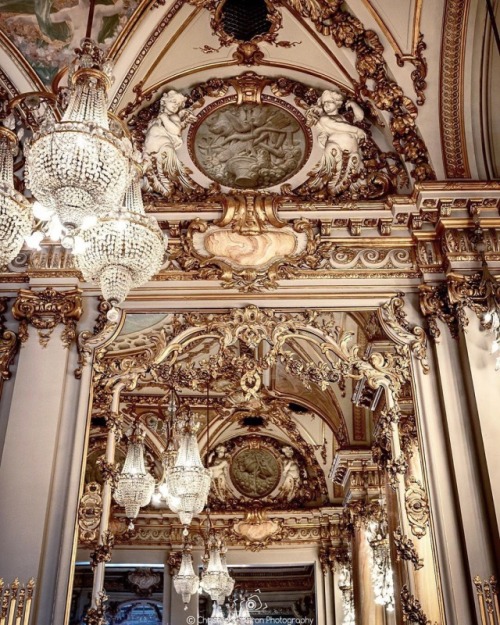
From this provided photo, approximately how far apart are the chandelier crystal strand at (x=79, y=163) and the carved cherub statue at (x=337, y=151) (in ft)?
10.8

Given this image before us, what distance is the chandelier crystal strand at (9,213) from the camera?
450 cm

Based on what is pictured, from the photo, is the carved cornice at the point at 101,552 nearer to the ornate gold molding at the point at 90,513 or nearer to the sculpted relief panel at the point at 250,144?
the ornate gold molding at the point at 90,513

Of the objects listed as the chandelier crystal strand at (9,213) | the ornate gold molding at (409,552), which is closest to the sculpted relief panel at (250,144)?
the chandelier crystal strand at (9,213)

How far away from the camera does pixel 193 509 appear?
9.08 m

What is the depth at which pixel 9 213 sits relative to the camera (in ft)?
14.8

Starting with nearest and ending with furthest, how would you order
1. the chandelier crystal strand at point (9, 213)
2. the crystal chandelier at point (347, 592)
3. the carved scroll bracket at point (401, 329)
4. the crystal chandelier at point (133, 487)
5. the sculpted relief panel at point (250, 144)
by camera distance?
the chandelier crystal strand at point (9, 213)
the carved scroll bracket at point (401, 329)
the sculpted relief panel at point (250, 144)
the crystal chandelier at point (133, 487)
the crystal chandelier at point (347, 592)

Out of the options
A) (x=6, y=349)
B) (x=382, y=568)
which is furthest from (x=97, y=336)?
(x=382, y=568)

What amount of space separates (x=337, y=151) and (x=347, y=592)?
7.77 metres

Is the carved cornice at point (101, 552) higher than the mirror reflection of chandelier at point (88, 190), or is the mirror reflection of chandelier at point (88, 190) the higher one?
the mirror reflection of chandelier at point (88, 190)

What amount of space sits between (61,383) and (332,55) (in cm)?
410

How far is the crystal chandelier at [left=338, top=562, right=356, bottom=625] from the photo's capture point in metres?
11.7

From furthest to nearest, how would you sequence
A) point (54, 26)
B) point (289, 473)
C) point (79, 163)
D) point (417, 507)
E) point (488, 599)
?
point (289, 473)
point (54, 26)
point (417, 507)
point (488, 599)
point (79, 163)

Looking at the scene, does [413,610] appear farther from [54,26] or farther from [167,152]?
[54,26]

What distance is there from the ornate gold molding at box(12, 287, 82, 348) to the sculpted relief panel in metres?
1.98
